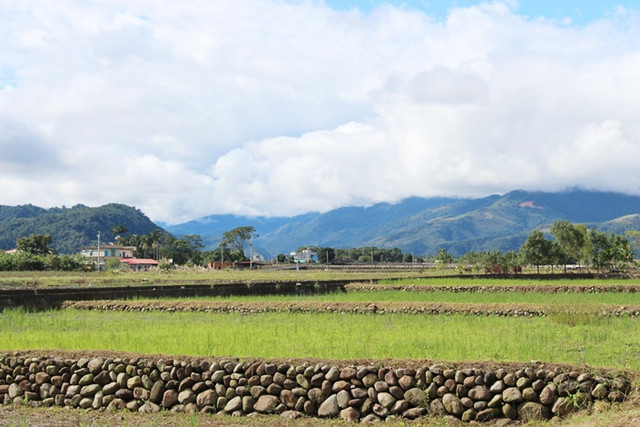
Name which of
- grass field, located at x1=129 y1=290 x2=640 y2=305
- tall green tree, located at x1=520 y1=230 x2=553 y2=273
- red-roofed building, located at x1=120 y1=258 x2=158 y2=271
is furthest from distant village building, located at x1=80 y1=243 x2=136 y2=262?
grass field, located at x1=129 y1=290 x2=640 y2=305

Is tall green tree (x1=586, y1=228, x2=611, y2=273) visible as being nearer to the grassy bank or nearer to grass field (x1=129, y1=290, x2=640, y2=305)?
grass field (x1=129, y1=290, x2=640, y2=305)

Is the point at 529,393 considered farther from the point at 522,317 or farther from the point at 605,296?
the point at 605,296

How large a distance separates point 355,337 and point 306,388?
179 inches

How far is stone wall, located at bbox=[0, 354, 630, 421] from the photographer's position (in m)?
9.02

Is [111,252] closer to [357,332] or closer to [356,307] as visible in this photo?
[356,307]

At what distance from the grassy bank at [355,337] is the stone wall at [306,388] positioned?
1.18 m

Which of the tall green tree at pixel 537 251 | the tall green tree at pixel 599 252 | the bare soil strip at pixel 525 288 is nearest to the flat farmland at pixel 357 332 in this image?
the bare soil strip at pixel 525 288

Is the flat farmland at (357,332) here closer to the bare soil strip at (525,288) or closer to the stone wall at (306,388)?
the stone wall at (306,388)

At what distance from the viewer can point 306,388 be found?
9.91 meters

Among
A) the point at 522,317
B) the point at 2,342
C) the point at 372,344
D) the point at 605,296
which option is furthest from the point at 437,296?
the point at 2,342

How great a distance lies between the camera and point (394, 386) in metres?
9.54

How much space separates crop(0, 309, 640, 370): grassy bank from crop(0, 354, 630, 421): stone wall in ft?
3.87

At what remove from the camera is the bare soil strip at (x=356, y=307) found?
778 inches

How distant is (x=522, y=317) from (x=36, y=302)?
732 inches
